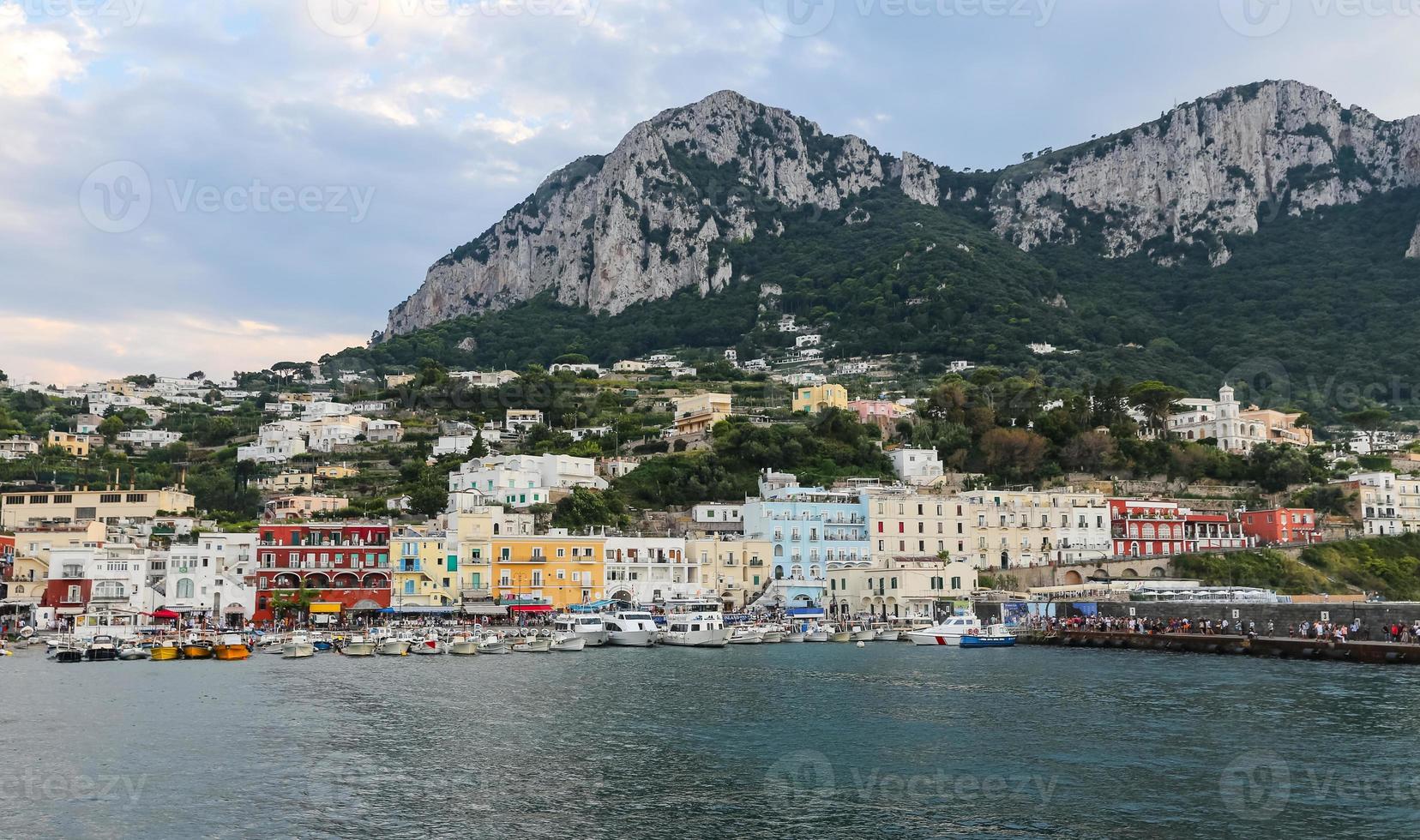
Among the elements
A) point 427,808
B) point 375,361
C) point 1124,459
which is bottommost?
point 427,808

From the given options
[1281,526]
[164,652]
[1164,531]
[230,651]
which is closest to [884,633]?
[1164,531]

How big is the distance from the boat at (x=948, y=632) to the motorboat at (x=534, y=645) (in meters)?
21.6

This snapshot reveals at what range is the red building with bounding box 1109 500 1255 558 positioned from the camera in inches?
3580

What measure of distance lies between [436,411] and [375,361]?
208 ft

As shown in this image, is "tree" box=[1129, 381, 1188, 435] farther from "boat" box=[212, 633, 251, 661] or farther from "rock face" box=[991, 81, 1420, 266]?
"boat" box=[212, 633, 251, 661]

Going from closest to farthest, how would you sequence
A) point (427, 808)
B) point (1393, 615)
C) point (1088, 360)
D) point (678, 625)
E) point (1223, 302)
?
point (427, 808), point (1393, 615), point (678, 625), point (1088, 360), point (1223, 302)

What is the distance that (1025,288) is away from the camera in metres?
179

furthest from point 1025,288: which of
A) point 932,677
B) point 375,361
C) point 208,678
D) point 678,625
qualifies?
point 208,678

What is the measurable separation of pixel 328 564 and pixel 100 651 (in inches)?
640

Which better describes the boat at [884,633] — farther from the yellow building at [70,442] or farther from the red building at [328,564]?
the yellow building at [70,442]

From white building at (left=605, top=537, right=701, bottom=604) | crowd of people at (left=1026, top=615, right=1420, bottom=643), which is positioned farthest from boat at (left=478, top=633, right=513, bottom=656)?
crowd of people at (left=1026, top=615, right=1420, bottom=643)

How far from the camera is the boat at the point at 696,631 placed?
67438 mm

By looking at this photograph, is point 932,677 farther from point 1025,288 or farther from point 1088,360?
point 1025,288
